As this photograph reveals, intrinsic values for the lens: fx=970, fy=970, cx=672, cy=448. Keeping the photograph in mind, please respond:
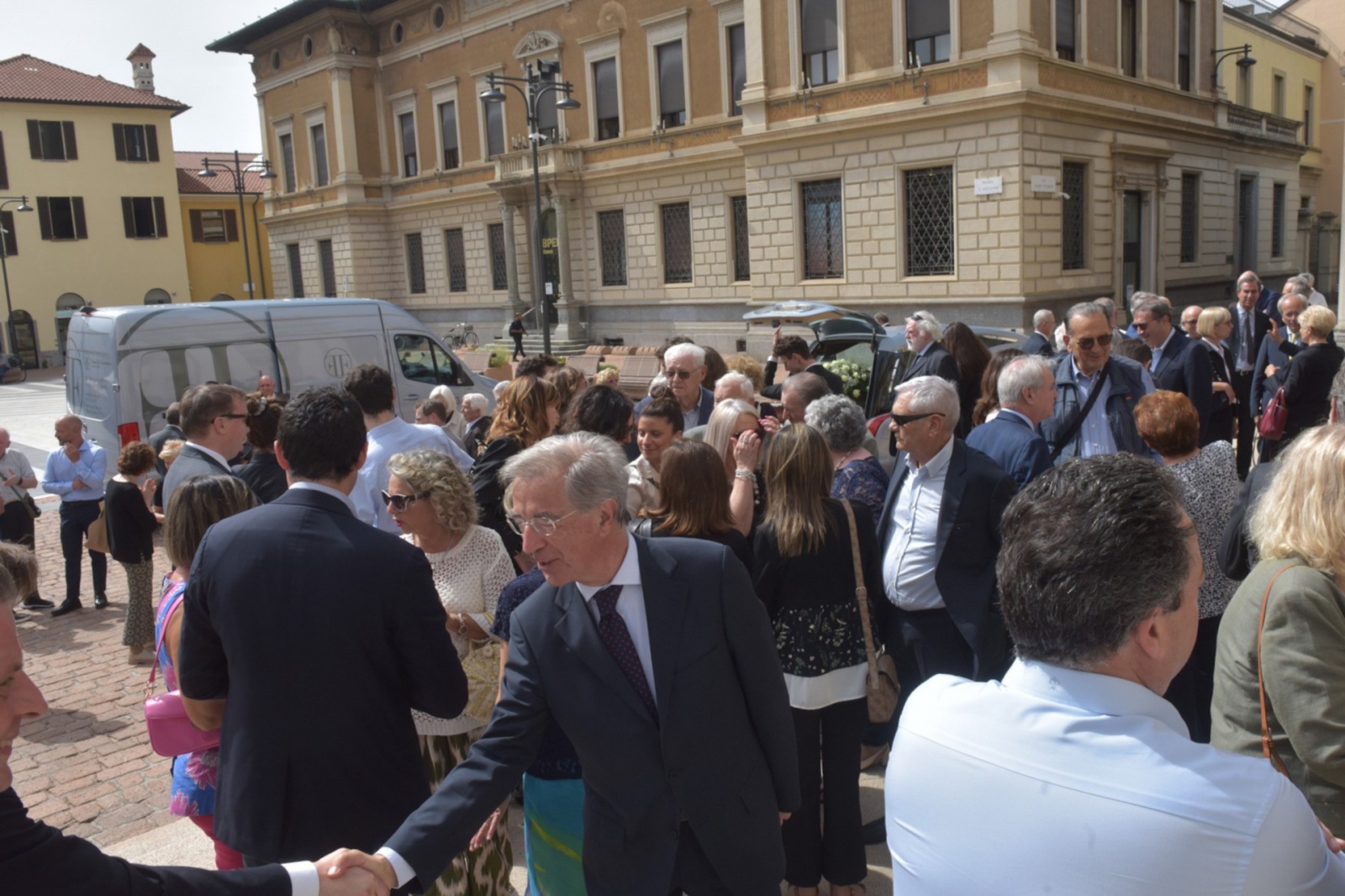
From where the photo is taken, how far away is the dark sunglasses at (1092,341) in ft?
17.5

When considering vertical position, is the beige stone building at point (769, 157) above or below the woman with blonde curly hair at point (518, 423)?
above

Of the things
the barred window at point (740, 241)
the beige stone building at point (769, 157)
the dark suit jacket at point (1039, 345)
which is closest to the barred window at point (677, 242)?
the beige stone building at point (769, 157)

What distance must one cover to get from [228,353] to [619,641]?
11.6 metres

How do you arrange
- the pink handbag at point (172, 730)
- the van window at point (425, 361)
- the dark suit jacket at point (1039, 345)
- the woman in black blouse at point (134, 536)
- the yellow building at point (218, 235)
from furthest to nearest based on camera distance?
the yellow building at point (218, 235) < the van window at point (425, 361) < the dark suit jacket at point (1039, 345) < the woman in black blouse at point (134, 536) < the pink handbag at point (172, 730)

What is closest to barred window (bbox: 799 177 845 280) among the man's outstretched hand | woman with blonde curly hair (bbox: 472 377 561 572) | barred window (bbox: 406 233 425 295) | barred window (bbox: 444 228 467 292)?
barred window (bbox: 444 228 467 292)

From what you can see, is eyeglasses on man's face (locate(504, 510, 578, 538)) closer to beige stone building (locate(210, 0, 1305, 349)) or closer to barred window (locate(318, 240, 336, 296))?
beige stone building (locate(210, 0, 1305, 349))

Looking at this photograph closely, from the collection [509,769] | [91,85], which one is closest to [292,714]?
[509,769]

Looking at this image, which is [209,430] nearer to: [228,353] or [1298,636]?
[1298,636]

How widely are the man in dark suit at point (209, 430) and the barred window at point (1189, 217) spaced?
88.0 ft

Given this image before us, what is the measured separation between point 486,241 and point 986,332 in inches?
939

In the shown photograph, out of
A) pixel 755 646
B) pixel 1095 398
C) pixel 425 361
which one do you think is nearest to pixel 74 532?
pixel 425 361

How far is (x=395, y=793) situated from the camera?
9.10 ft

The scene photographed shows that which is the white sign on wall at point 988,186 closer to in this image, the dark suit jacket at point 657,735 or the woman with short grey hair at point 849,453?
the woman with short grey hair at point 849,453

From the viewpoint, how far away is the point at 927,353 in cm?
738
